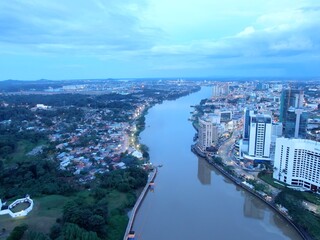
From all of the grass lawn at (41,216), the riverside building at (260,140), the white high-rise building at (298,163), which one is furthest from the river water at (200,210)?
the grass lawn at (41,216)

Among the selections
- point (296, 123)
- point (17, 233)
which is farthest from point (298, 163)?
point (17, 233)

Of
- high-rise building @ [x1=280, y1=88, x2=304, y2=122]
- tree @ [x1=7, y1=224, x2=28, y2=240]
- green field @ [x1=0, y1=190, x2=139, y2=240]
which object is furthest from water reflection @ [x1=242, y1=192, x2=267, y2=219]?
high-rise building @ [x1=280, y1=88, x2=304, y2=122]

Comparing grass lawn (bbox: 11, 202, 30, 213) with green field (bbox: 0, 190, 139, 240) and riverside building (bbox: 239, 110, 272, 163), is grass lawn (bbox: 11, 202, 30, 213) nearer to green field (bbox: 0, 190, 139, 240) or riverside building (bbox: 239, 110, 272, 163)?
green field (bbox: 0, 190, 139, 240)

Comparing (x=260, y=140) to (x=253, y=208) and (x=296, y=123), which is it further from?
(x=253, y=208)

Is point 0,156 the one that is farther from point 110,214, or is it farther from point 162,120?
point 162,120

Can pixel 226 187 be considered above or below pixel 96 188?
below

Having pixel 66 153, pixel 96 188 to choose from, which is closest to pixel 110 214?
pixel 96 188
